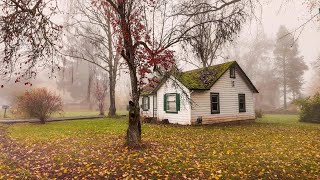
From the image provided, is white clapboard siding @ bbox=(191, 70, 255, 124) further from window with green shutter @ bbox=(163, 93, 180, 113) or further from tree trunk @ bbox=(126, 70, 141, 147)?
tree trunk @ bbox=(126, 70, 141, 147)

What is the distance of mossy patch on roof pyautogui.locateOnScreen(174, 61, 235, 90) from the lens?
65.4ft

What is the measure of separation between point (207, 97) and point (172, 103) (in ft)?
10.7

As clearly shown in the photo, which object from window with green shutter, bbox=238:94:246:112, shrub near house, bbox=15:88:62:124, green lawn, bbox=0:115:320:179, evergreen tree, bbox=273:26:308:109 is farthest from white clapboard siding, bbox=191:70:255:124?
evergreen tree, bbox=273:26:308:109

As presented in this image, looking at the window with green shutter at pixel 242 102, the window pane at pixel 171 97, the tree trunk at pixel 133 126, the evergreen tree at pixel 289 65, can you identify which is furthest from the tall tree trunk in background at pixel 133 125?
the evergreen tree at pixel 289 65

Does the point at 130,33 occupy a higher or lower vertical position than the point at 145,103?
higher

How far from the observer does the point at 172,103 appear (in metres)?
21.5

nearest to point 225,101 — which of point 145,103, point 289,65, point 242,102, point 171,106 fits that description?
point 242,102

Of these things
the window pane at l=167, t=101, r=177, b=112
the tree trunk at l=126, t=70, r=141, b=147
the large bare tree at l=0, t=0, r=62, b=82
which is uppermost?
the large bare tree at l=0, t=0, r=62, b=82

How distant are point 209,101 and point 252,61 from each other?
40.1 m

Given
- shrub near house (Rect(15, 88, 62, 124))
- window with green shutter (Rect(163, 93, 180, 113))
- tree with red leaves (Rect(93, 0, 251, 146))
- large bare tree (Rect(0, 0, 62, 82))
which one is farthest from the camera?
shrub near house (Rect(15, 88, 62, 124))

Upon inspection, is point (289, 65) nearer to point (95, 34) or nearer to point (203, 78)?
point (203, 78)

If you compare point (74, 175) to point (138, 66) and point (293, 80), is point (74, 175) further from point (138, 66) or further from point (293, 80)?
point (293, 80)

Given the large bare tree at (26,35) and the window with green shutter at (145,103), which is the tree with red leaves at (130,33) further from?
Result: the window with green shutter at (145,103)

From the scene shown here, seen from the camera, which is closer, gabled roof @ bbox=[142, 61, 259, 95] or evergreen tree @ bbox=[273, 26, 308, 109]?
gabled roof @ bbox=[142, 61, 259, 95]
